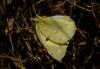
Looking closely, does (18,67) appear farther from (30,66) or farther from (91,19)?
(91,19)

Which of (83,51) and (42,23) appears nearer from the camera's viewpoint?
(42,23)

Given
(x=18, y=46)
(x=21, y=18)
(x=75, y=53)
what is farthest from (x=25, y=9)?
(x=75, y=53)

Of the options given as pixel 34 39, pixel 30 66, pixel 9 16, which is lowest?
pixel 30 66

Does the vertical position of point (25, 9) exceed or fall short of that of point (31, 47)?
it exceeds it

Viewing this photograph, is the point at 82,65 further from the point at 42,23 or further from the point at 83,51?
the point at 42,23

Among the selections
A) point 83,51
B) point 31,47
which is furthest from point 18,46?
point 83,51

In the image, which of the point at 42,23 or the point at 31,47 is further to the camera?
the point at 31,47
